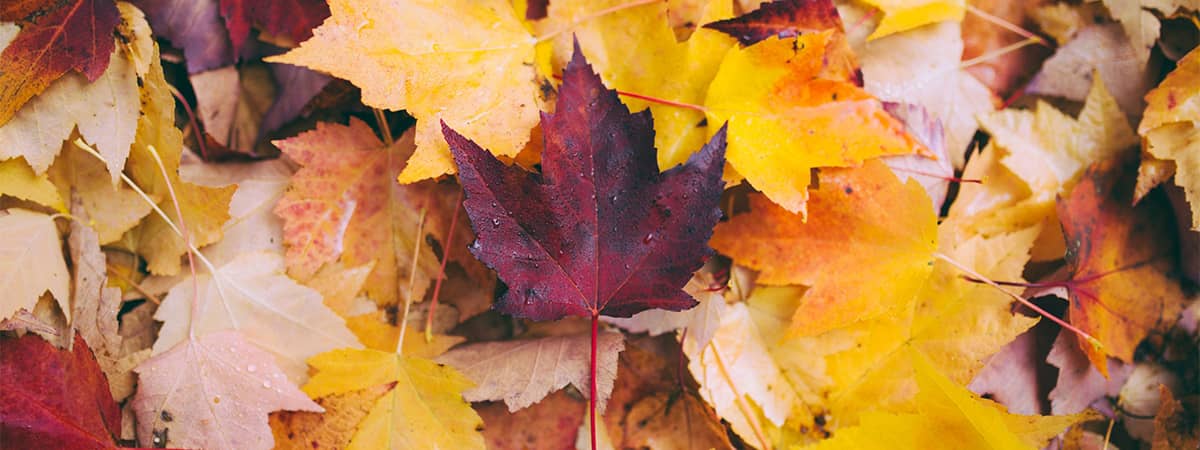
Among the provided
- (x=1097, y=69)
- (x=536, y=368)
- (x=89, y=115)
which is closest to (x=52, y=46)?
(x=89, y=115)

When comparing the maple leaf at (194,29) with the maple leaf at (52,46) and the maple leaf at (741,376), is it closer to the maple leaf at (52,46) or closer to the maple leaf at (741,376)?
the maple leaf at (52,46)

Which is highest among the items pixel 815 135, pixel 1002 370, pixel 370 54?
pixel 370 54

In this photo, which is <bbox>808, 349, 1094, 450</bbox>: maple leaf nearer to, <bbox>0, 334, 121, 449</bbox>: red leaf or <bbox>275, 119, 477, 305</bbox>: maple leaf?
<bbox>275, 119, 477, 305</bbox>: maple leaf

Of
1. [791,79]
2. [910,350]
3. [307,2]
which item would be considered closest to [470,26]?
[307,2]

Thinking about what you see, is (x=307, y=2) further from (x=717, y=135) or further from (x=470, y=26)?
(x=717, y=135)

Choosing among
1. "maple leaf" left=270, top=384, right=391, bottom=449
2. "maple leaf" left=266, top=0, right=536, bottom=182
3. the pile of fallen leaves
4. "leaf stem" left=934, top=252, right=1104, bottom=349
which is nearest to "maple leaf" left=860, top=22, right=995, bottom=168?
the pile of fallen leaves

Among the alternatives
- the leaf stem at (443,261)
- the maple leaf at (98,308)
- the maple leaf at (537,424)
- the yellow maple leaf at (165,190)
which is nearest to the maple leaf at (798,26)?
the leaf stem at (443,261)

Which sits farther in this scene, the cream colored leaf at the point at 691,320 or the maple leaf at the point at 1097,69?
the maple leaf at the point at 1097,69

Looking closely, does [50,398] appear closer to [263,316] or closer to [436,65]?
[263,316]
